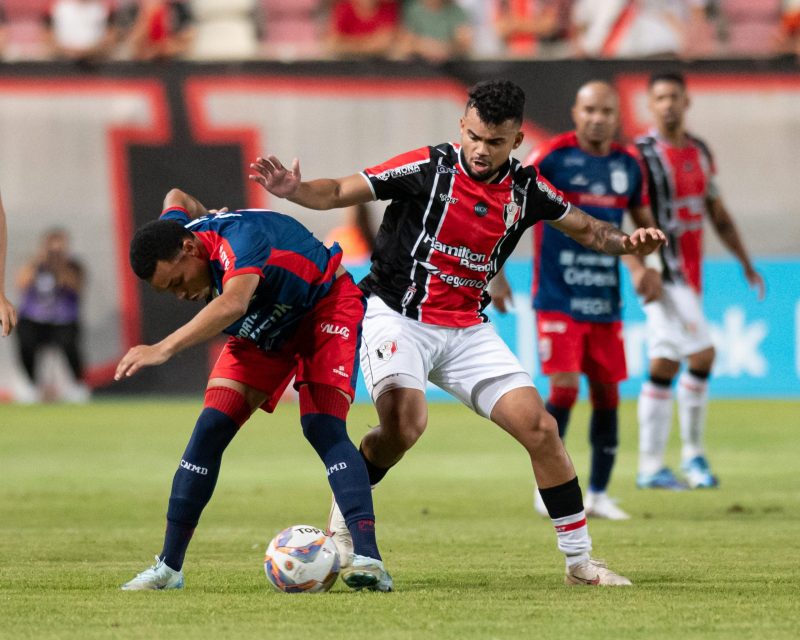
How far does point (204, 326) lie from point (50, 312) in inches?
523

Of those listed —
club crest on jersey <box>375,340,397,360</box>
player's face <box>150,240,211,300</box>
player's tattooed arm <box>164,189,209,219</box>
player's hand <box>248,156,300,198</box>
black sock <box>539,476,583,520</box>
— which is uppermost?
player's hand <box>248,156,300,198</box>

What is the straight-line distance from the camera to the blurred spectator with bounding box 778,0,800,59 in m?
18.4

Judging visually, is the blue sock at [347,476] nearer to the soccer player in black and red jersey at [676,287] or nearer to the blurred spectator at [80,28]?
the soccer player in black and red jersey at [676,287]

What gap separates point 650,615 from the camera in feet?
18.4

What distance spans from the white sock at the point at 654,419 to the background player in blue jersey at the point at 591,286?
1.27 m

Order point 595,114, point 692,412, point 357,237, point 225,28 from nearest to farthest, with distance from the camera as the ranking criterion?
point 595,114 < point 692,412 < point 357,237 < point 225,28

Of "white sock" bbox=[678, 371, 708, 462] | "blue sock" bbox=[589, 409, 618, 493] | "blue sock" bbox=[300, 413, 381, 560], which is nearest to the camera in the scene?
"blue sock" bbox=[300, 413, 381, 560]

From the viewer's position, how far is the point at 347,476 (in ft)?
20.5

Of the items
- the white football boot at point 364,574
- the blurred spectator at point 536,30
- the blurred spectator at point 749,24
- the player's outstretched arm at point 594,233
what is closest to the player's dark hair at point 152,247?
the white football boot at point 364,574

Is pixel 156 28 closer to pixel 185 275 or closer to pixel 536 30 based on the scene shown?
pixel 536 30

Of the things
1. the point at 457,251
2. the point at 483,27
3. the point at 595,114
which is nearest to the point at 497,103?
the point at 457,251

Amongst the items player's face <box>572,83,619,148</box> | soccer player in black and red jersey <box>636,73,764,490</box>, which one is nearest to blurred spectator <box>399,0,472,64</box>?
soccer player in black and red jersey <box>636,73,764,490</box>

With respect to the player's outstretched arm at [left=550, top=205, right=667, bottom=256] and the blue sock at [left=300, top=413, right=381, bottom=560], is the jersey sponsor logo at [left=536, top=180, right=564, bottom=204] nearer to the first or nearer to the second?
the player's outstretched arm at [left=550, top=205, right=667, bottom=256]

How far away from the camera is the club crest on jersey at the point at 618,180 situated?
9453 millimetres
